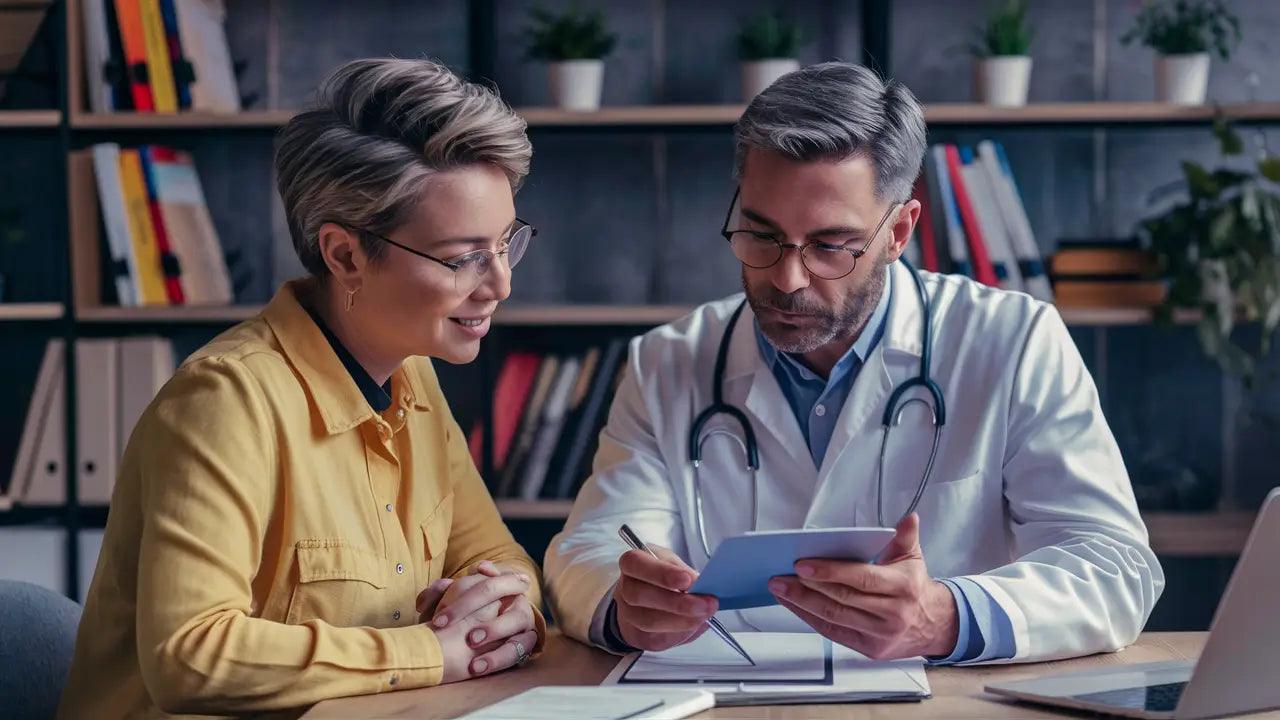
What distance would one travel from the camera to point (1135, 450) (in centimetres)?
333

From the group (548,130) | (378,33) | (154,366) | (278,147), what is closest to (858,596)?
(278,147)

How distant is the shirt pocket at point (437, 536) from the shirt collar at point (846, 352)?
49cm

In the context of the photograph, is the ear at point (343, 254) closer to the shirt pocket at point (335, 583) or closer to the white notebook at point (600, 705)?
the shirt pocket at point (335, 583)

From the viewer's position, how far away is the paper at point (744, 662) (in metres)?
1.33

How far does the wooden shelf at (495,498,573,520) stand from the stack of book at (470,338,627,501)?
21 millimetres

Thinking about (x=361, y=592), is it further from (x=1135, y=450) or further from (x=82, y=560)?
(x=1135, y=450)

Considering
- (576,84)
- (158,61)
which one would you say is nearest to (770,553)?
(576,84)

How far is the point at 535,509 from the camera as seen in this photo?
3.18m

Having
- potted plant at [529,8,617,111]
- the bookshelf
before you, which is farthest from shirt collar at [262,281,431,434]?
potted plant at [529,8,617,111]

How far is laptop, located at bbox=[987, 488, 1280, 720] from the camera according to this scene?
110 cm

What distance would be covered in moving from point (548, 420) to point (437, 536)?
5.06 ft

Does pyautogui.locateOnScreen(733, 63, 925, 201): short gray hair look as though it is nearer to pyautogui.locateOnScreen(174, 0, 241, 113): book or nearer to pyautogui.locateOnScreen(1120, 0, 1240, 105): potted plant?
pyautogui.locateOnScreen(1120, 0, 1240, 105): potted plant

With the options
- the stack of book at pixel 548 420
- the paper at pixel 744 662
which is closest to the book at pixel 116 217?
the stack of book at pixel 548 420

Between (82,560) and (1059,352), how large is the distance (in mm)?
2412
